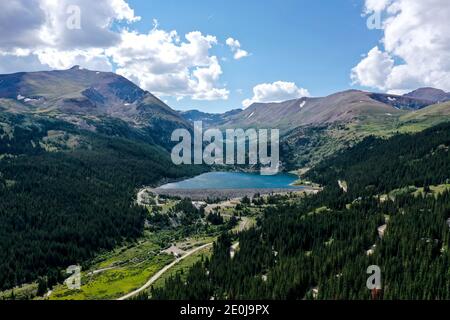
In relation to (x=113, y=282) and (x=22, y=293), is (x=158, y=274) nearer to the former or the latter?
(x=113, y=282)

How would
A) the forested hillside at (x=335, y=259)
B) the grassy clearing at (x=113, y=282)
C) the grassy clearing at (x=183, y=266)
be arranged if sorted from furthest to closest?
the grassy clearing at (x=183, y=266), the grassy clearing at (x=113, y=282), the forested hillside at (x=335, y=259)

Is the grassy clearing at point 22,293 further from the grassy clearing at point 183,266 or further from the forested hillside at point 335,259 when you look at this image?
the forested hillside at point 335,259

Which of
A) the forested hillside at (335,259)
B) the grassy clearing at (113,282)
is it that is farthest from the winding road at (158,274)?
the forested hillside at (335,259)

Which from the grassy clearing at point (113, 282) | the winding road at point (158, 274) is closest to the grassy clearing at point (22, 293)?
the grassy clearing at point (113, 282)

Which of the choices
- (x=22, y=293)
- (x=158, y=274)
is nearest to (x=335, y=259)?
(x=158, y=274)

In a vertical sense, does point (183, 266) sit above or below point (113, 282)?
above

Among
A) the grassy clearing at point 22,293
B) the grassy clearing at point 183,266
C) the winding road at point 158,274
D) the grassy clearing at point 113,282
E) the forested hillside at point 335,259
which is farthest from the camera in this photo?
the grassy clearing at point 183,266

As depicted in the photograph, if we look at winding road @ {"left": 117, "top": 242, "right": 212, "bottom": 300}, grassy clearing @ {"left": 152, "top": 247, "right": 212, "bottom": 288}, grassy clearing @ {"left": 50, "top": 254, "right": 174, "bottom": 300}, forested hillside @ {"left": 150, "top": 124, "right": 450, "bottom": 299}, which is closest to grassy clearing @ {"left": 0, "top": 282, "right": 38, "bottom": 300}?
grassy clearing @ {"left": 50, "top": 254, "right": 174, "bottom": 300}

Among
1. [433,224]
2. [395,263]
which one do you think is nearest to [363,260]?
[395,263]

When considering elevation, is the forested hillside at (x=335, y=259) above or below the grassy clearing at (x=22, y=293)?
above

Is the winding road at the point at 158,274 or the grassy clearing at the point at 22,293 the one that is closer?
the winding road at the point at 158,274

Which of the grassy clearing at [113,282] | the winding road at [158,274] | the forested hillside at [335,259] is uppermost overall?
the forested hillside at [335,259]

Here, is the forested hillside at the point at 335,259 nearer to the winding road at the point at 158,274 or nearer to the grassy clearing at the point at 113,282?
the winding road at the point at 158,274
